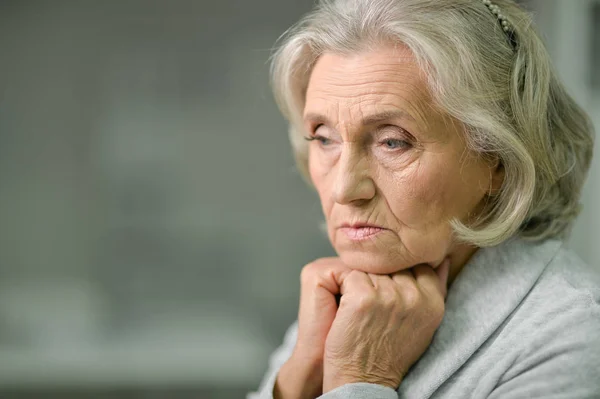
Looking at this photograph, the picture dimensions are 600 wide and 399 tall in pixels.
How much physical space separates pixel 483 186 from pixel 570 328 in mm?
319

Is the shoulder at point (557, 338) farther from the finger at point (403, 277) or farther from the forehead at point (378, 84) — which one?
the forehead at point (378, 84)

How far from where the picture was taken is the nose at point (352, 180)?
3.92 feet

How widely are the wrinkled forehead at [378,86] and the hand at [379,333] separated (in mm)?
345

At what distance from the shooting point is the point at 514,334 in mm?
1128

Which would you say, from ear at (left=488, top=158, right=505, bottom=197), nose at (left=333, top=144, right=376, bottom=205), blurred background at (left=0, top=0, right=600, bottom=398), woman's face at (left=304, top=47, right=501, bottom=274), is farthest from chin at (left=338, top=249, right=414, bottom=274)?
blurred background at (left=0, top=0, right=600, bottom=398)

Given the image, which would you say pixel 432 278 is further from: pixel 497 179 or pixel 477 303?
pixel 497 179

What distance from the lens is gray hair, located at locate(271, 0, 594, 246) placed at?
3.77ft

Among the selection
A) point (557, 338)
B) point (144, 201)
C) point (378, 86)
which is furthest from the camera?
point (144, 201)

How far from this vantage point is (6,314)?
124 inches

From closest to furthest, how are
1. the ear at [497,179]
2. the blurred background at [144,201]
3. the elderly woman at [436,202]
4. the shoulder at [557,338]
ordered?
the shoulder at [557,338]
the elderly woman at [436,202]
the ear at [497,179]
the blurred background at [144,201]

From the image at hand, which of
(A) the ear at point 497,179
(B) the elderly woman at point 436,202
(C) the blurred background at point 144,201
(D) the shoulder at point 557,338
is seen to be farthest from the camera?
(C) the blurred background at point 144,201

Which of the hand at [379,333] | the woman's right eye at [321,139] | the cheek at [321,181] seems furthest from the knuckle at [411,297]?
the woman's right eye at [321,139]

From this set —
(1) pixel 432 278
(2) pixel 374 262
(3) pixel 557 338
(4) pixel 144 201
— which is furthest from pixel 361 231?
(4) pixel 144 201

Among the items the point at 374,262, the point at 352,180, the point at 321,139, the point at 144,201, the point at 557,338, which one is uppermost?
the point at 144,201
